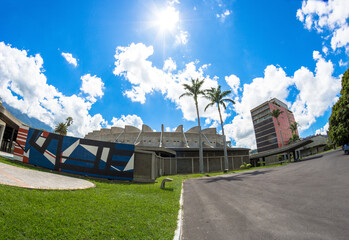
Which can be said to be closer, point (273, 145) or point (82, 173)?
point (82, 173)

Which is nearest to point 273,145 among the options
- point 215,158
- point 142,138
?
point 215,158

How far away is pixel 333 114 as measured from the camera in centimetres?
2342

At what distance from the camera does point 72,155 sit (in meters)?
13.3

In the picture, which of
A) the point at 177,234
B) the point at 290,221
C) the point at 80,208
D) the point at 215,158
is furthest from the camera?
the point at 215,158

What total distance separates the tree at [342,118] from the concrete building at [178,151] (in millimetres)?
15963

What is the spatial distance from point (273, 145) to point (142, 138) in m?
72.4

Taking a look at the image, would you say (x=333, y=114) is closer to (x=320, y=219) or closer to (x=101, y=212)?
(x=320, y=219)

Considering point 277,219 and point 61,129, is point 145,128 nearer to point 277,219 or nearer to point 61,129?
point 61,129

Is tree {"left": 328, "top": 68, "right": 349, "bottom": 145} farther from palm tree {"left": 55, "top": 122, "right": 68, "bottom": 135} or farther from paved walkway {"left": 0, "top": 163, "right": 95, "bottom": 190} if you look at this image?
palm tree {"left": 55, "top": 122, "right": 68, "bottom": 135}

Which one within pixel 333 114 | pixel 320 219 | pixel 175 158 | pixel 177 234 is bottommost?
pixel 177 234

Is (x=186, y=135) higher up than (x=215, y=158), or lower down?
higher up

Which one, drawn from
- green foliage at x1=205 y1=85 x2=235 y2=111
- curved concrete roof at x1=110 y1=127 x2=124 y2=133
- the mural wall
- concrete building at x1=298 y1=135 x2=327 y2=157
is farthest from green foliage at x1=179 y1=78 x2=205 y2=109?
concrete building at x1=298 y1=135 x2=327 y2=157

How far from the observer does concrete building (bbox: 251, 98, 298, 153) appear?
84.1 metres

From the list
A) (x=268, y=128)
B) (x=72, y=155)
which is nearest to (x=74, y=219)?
(x=72, y=155)
